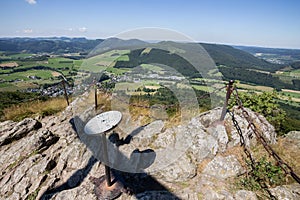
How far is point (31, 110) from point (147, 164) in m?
8.29

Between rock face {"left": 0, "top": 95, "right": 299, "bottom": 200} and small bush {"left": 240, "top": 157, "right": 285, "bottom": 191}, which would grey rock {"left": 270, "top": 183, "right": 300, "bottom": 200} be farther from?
small bush {"left": 240, "top": 157, "right": 285, "bottom": 191}

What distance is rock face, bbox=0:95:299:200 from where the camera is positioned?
5027 millimetres

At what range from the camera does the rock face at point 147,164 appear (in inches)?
198

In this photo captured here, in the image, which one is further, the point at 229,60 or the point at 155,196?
the point at 229,60

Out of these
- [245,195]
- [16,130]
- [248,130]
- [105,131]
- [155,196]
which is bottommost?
[16,130]

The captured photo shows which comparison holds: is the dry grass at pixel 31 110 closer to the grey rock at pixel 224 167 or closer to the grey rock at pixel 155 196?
the grey rock at pixel 155 196

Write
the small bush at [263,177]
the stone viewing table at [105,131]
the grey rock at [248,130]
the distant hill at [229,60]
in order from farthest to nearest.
Result: the distant hill at [229,60]
the grey rock at [248,130]
the small bush at [263,177]
the stone viewing table at [105,131]

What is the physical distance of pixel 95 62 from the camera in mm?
13906

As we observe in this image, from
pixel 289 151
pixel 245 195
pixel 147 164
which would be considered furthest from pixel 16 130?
pixel 289 151

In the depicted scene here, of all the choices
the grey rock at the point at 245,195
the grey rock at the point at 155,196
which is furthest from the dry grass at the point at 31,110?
the grey rock at the point at 245,195

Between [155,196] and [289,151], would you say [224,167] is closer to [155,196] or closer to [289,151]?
[155,196]

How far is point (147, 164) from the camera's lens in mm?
5988

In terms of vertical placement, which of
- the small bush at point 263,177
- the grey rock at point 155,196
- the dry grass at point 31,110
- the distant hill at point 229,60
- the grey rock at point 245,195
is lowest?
the distant hill at point 229,60

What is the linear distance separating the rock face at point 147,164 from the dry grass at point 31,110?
1865mm
